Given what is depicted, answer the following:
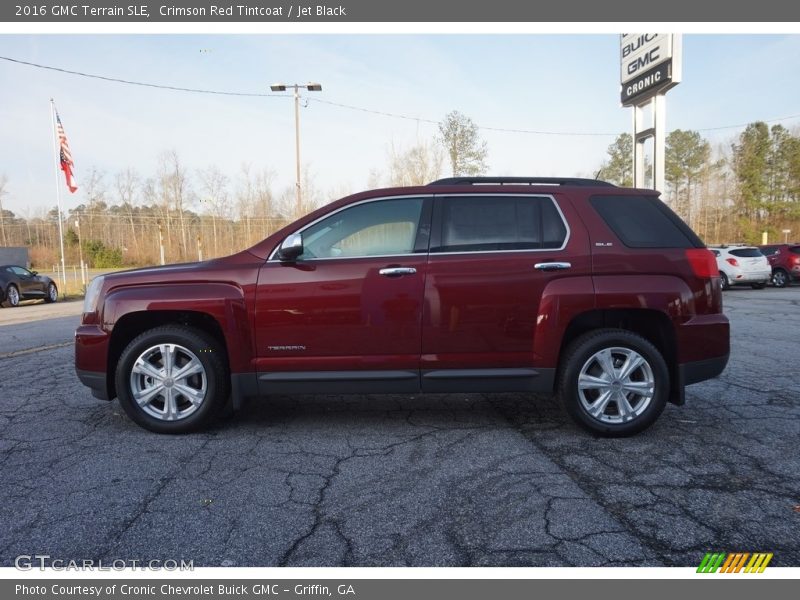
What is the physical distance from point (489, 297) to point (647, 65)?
1547cm

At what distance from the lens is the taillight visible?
3854 mm

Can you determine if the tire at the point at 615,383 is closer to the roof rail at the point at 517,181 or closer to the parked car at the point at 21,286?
the roof rail at the point at 517,181

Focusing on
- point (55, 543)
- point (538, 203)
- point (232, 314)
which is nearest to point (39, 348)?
point (232, 314)

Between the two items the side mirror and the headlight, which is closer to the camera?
the side mirror

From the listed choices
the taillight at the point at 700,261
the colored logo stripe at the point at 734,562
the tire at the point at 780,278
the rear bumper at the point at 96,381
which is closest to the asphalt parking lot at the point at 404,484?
the colored logo stripe at the point at 734,562

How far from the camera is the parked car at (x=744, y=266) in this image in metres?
18.8

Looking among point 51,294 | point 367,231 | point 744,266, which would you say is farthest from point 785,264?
point 51,294

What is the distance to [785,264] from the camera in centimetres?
2011

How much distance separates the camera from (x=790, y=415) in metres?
4.23

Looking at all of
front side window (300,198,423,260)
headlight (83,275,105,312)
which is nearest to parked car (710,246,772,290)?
front side window (300,198,423,260)

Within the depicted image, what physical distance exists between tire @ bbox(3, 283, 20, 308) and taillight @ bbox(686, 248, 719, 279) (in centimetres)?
2028

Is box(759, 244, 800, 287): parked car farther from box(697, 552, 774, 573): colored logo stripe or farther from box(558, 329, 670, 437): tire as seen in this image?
box(697, 552, 774, 573): colored logo stripe

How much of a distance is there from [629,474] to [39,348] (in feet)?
27.8
